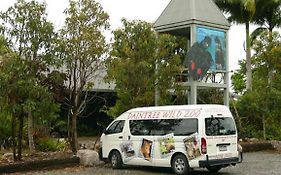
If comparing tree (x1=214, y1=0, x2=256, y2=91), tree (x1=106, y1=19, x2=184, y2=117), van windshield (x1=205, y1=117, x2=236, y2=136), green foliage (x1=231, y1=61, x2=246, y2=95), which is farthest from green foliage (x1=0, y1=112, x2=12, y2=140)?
green foliage (x1=231, y1=61, x2=246, y2=95)

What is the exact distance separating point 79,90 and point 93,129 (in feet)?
53.1

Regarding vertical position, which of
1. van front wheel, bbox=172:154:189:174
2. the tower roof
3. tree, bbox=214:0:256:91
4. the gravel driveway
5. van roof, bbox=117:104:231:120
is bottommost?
the gravel driveway

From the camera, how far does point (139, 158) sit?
16.4 m

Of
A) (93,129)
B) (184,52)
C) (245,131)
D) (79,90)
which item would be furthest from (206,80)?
(93,129)

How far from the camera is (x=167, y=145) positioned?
15.5 metres

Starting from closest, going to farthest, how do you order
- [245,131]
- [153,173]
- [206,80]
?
[153,173] < [206,80] < [245,131]

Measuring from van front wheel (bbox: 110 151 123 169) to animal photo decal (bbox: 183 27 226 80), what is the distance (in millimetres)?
6050

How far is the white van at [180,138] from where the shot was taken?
48.0ft

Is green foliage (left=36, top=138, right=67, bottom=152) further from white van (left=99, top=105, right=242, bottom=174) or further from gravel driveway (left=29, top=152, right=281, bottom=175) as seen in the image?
white van (left=99, top=105, right=242, bottom=174)

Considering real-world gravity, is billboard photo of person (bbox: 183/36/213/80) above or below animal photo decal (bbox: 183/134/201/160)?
above

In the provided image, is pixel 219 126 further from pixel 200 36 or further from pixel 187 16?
pixel 187 16

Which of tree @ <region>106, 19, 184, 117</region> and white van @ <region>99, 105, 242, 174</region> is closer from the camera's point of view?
white van @ <region>99, 105, 242, 174</region>

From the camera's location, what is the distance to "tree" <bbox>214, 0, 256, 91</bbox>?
34438 millimetres

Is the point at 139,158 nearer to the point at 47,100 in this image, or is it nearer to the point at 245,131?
the point at 47,100
